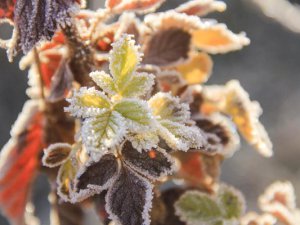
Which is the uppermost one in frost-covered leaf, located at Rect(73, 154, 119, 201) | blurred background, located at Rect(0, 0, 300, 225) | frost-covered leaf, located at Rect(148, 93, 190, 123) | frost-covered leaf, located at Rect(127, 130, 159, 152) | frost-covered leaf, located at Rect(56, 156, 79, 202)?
frost-covered leaf, located at Rect(148, 93, 190, 123)

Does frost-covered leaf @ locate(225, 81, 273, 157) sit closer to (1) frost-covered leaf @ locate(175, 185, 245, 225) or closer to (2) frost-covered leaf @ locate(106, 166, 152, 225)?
(1) frost-covered leaf @ locate(175, 185, 245, 225)

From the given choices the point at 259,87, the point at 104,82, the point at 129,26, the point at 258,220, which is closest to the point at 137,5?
the point at 129,26

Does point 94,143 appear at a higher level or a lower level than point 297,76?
higher

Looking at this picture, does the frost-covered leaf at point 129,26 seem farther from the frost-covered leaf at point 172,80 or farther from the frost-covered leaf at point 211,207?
the frost-covered leaf at point 211,207

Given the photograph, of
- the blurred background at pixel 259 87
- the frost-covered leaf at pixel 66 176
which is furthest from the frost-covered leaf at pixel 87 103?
the blurred background at pixel 259 87

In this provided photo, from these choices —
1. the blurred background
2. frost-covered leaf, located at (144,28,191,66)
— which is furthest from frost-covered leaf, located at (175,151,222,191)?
the blurred background

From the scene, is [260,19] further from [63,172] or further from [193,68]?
[63,172]

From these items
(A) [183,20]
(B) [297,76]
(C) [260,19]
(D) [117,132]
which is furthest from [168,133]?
(C) [260,19]
